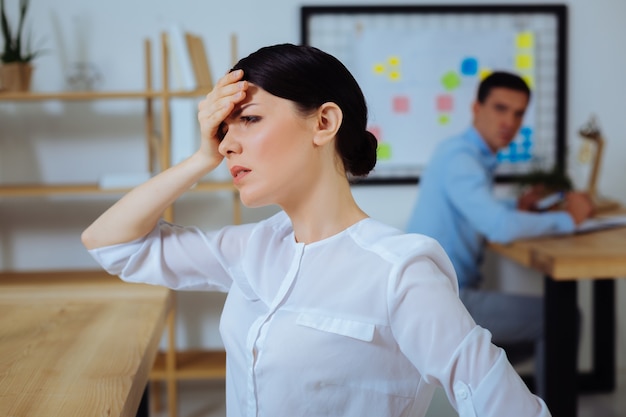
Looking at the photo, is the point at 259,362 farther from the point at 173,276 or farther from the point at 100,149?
the point at 100,149

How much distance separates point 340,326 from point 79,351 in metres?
0.52

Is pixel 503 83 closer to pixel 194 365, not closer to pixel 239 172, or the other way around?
pixel 194 365

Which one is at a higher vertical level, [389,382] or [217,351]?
[389,382]

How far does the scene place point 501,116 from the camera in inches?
115

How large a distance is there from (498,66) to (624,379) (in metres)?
1.51

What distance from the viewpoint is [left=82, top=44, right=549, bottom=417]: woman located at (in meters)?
0.95

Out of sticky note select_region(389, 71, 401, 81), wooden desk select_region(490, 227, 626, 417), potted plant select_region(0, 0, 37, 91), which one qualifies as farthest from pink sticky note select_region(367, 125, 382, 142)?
potted plant select_region(0, 0, 37, 91)

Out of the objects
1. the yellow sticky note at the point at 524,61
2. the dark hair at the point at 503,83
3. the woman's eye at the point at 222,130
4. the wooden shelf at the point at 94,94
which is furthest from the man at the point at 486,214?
the woman's eye at the point at 222,130

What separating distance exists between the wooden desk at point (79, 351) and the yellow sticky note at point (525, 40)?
2.15 meters

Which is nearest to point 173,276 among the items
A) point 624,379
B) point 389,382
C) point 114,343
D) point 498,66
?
point 114,343

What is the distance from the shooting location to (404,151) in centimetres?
353

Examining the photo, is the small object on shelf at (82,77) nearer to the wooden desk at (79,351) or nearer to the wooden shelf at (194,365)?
the wooden shelf at (194,365)

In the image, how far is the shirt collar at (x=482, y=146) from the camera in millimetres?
2875

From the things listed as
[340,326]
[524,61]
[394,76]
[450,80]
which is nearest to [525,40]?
Result: [524,61]
